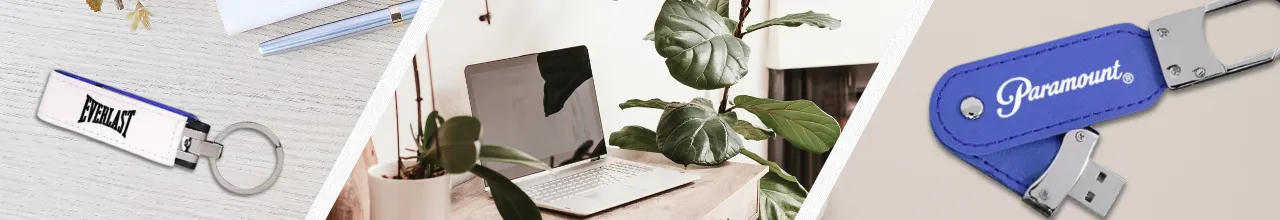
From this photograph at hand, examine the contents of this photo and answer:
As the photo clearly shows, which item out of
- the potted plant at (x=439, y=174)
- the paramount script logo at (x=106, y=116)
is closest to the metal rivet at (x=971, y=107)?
the potted plant at (x=439, y=174)

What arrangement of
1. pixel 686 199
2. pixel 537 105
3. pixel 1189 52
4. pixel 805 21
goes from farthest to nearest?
pixel 805 21 → pixel 686 199 → pixel 537 105 → pixel 1189 52

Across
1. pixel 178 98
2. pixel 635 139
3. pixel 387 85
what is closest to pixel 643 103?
pixel 635 139

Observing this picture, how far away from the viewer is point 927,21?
32 centimetres

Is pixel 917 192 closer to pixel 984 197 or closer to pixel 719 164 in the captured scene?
pixel 984 197

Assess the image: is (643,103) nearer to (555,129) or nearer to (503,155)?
(555,129)

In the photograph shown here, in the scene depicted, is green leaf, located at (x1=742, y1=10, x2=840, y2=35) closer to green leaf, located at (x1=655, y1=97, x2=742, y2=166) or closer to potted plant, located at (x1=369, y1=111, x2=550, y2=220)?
green leaf, located at (x1=655, y1=97, x2=742, y2=166)

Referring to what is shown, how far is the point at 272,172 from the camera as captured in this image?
654mm

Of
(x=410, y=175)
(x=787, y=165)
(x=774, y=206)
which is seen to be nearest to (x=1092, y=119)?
(x=410, y=175)

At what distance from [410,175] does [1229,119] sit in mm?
308

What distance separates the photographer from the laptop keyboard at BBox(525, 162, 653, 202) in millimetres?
386

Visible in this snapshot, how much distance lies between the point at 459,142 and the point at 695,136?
33 cm

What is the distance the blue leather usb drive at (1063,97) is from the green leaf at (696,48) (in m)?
0.24

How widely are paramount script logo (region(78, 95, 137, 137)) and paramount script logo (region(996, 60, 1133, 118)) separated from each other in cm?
71

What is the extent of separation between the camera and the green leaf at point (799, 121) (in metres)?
0.69
